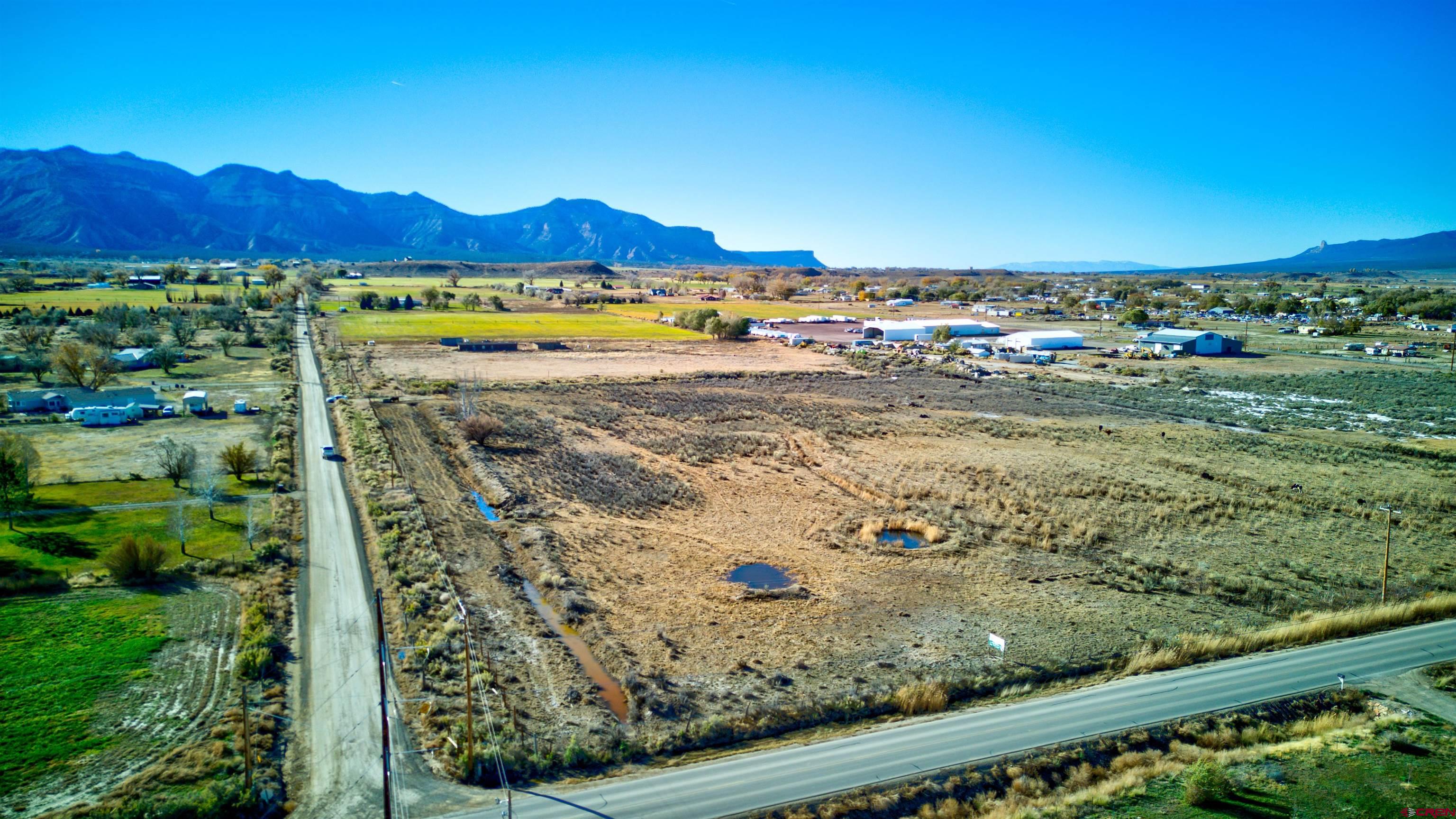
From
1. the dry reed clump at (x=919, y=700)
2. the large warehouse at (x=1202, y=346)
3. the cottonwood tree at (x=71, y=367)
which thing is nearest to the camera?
the dry reed clump at (x=919, y=700)

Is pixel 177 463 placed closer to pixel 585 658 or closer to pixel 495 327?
pixel 585 658

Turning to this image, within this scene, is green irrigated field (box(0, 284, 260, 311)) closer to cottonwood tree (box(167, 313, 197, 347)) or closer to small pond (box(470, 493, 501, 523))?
cottonwood tree (box(167, 313, 197, 347))

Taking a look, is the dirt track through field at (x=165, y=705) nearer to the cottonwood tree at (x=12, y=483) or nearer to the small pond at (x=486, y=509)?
the cottonwood tree at (x=12, y=483)

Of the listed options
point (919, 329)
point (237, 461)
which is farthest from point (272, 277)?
point (237, 461)

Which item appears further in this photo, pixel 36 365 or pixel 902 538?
pixel 36 365

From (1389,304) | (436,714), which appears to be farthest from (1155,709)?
(1389,304)

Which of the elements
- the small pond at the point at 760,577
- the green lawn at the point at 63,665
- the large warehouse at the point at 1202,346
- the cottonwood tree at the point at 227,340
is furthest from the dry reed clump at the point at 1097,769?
the cottonwood tree at the point at 227,340

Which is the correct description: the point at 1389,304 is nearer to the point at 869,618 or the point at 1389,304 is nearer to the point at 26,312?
the point at 869,618
